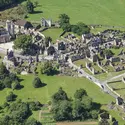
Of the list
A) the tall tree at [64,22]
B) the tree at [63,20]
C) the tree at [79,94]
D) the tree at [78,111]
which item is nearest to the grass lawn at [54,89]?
the tree at [79,94]

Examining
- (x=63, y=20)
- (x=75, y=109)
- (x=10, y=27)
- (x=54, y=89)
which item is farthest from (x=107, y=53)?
(x=10, y=27)

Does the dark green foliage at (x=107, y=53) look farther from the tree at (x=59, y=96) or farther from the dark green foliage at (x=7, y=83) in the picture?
the dark green foliage at (x=7, y=83)

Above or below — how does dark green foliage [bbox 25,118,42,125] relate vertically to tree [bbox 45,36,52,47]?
below

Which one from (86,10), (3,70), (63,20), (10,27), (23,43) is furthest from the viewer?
(86,10)

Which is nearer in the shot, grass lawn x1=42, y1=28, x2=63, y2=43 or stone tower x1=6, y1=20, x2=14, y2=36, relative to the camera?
grass lawn x1=42, y1=28, x2=63, y2=43

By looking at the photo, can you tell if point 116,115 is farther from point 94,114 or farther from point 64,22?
point 64,22

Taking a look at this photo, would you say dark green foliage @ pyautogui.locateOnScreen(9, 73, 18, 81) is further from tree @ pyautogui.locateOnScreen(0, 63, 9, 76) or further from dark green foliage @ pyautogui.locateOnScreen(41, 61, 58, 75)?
dark green foliage @ pyautogui.locateOnScreen(41, 61, 58, 75)

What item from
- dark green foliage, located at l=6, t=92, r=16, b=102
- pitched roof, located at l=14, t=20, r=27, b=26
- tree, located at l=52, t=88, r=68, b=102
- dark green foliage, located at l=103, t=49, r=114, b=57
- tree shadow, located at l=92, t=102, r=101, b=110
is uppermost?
pitched roof, located at l=14, t=20, r=27, b=26

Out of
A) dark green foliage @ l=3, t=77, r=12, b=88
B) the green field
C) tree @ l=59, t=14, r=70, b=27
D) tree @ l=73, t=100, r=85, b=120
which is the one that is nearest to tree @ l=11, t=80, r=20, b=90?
dark green foliage @ l=3, t=77, r=12, b=88
